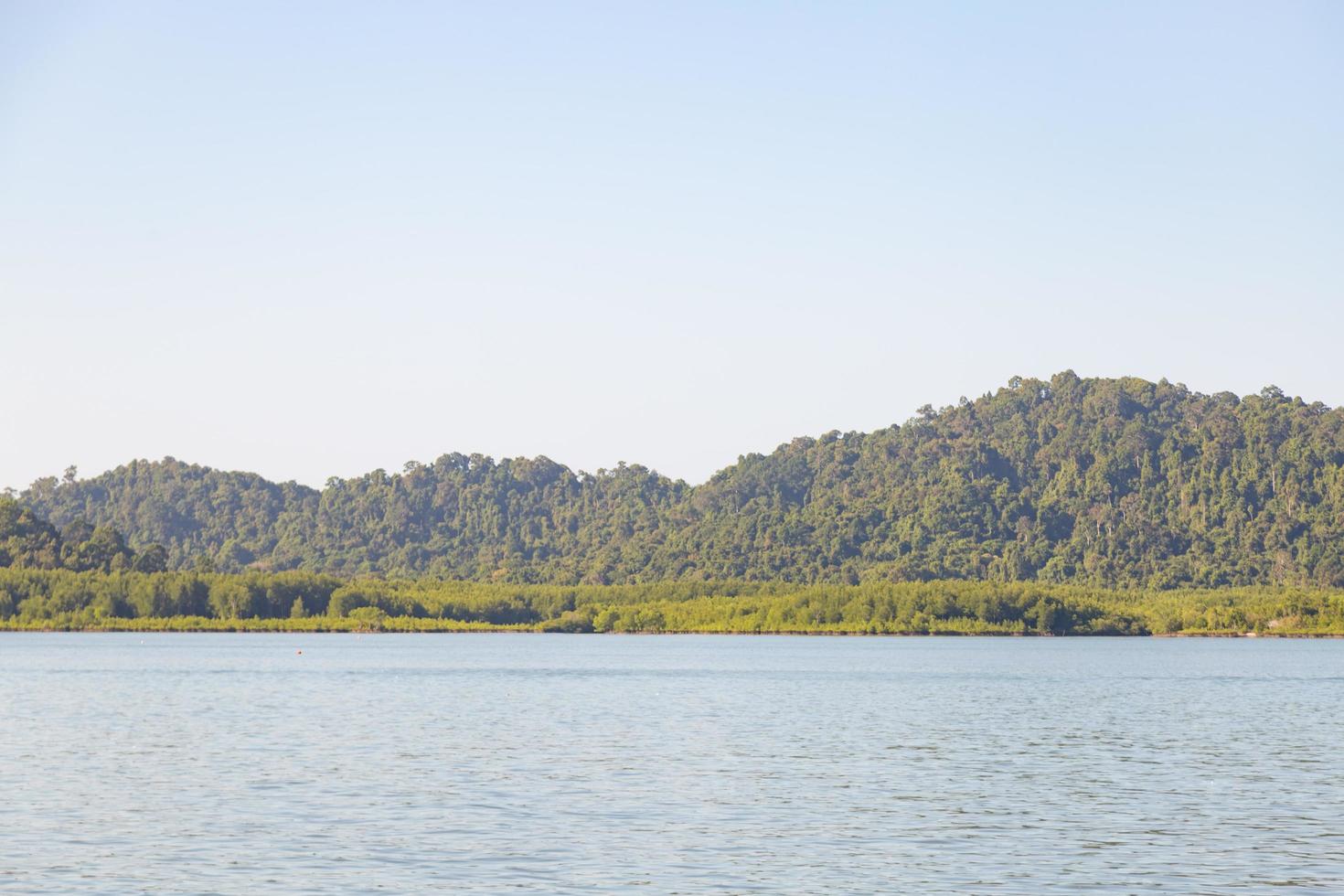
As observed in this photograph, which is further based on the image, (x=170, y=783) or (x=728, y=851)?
(x=170, y=783)

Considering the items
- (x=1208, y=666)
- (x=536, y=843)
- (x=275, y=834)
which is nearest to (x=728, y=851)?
(x=536, y=843)

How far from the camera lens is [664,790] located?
44.5 metres

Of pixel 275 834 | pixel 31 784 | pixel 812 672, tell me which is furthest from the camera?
pixel 812 672

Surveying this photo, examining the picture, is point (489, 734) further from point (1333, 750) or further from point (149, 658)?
point (149, 658)

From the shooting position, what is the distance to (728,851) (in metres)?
34.8

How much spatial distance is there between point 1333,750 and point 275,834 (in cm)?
3841

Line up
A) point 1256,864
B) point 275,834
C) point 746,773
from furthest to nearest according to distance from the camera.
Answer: point 746,773
point 275,834
point 1256,864

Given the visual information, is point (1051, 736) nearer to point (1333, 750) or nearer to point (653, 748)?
point (1333, 750)

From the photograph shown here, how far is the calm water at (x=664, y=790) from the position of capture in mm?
32469

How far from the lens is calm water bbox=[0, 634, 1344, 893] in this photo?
3247 cm

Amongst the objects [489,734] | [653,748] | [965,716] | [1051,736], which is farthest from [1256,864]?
[965,716]

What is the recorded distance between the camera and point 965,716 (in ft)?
243

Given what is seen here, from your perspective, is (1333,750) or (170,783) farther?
(1333,750)

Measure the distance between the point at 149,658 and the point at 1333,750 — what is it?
108507 millimetres
